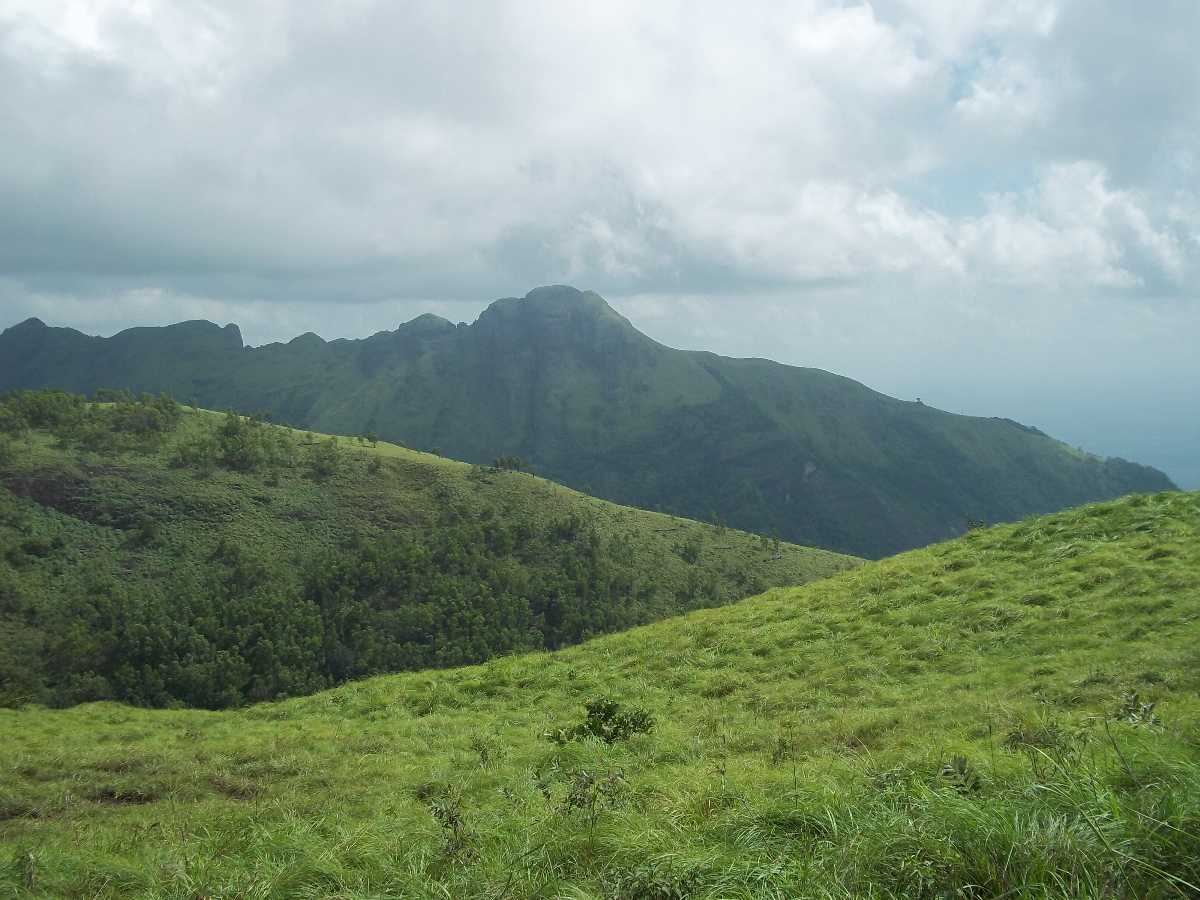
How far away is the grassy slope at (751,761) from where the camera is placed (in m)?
6.59

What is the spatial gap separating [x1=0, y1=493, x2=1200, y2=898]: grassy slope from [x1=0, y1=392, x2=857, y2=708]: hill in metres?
61.8

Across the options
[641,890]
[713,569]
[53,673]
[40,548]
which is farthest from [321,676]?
[641,890]

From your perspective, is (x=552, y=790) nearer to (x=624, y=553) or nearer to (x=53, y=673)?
(x=53, y=673)

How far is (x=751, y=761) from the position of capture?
1287 centimetres

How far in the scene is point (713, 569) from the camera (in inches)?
4985

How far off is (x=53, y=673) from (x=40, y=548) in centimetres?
2475

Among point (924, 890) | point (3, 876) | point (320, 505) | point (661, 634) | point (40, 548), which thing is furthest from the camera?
point (320, 505)

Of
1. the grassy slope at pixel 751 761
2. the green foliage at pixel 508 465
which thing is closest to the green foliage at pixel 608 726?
the grassy slope at pixel 751 761

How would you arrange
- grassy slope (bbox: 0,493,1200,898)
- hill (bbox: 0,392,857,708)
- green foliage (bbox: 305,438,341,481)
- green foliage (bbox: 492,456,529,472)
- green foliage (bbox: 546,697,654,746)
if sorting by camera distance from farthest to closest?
green foliage (bbox: 492,456,529,472)
green foliage (bbox: 305,438,341,481)
hill (bbox: 0,392,857,708)
green foliage (bbox: 546,697,654,746)
grassy slope (bbox: 0,493,1200,898)

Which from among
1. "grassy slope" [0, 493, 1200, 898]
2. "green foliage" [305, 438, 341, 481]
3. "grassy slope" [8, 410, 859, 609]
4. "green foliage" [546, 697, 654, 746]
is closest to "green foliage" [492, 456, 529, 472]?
"grassy slope" [8, 410, 859, 609]

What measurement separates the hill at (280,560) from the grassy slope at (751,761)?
2433 inches

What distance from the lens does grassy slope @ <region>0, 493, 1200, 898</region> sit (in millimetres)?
6586

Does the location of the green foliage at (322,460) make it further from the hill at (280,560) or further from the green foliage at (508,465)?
the green foliage at (508,465)

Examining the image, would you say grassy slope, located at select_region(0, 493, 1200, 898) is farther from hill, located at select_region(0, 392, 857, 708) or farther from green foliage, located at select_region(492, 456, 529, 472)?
green foliage, located at select_region(492, 456, 529, 472)
